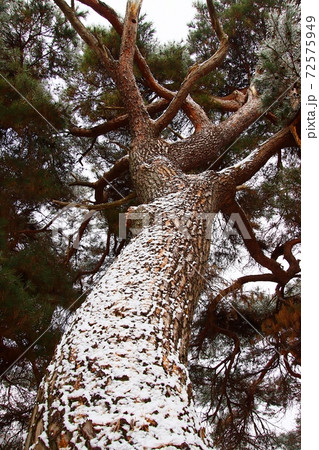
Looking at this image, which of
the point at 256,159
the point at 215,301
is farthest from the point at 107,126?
the point at 215,301

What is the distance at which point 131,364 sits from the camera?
1.00 meters

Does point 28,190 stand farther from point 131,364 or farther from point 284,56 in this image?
point 131,364

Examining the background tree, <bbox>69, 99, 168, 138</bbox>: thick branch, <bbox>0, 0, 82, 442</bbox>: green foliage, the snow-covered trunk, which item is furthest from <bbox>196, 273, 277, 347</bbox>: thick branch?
<bbox>69, 99, 168, 138</bbox>: thick branch

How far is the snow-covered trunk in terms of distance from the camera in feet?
2.71

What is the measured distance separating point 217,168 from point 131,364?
135 inches

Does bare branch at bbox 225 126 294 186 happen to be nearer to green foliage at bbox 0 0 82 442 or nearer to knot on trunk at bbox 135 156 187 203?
knot on trunk at bbox 135 156 187 203

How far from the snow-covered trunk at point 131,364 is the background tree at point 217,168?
0.59ft

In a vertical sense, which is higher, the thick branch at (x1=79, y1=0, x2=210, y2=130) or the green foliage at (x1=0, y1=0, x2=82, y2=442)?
the thick branch at (x1=79, y1=0, x2=210, y2=130)

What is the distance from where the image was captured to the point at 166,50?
160 inches

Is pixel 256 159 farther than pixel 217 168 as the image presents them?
No

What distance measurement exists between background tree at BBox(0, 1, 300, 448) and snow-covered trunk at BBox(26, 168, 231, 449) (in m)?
0.18

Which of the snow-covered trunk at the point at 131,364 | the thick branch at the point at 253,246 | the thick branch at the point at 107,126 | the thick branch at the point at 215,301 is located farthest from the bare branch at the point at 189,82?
the thick branch at the point at 215,301

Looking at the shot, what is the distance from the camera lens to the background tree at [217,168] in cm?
264
